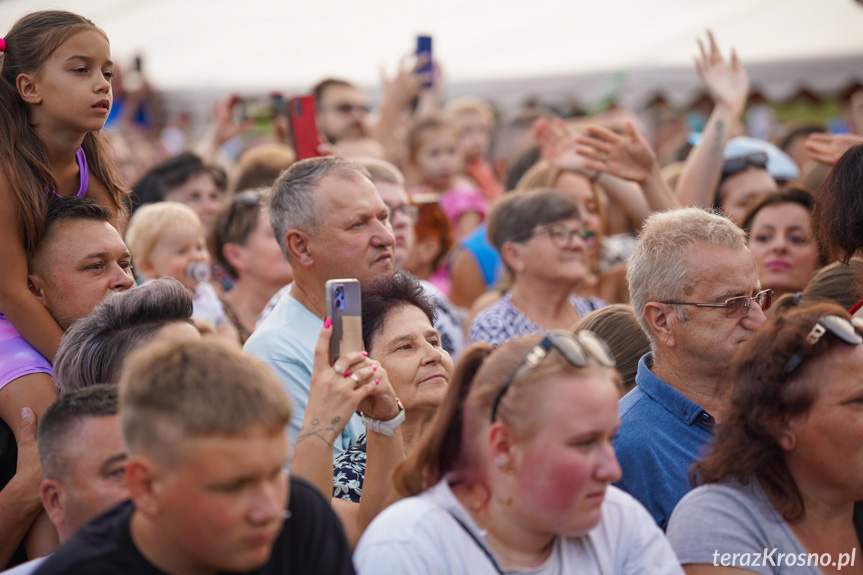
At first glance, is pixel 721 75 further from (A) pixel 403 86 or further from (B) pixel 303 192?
(B) pixel 303 192

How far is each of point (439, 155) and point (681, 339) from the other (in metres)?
4.37

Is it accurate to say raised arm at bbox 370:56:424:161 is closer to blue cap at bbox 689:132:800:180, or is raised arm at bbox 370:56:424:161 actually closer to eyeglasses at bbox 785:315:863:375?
blue cap at bbox 689:132:800:180

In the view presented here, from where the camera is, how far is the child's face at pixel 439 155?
718cm

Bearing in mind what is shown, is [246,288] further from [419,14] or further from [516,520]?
[419,14]

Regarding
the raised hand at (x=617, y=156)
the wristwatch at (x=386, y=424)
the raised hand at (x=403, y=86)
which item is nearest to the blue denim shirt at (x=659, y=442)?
the wristwatch at (x=386, y=424)

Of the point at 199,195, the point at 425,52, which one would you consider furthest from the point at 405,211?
the point at 425,52

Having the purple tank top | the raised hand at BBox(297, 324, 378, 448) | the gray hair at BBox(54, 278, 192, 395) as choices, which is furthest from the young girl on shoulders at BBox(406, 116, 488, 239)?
the raised hand at BBox(297, 324, 378, 448)

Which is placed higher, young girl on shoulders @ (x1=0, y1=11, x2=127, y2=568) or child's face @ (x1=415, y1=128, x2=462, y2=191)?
young girl on shoulders @ (x1=0, y1=11, x2=127, y2=568)

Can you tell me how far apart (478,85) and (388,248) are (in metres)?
7.11

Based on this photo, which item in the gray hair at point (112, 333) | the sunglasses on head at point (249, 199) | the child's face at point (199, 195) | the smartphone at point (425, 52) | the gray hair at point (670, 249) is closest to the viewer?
the gray hair at point (112, 333)

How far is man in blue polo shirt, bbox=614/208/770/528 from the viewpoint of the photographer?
287cm

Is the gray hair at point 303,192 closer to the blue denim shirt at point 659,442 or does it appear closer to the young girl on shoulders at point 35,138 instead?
the young girl on shoulders at point 35,138

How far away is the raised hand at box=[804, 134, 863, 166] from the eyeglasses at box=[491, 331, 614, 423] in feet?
9.13

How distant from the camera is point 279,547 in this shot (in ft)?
6.53
